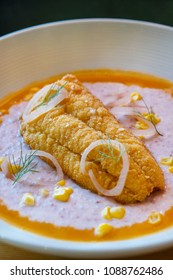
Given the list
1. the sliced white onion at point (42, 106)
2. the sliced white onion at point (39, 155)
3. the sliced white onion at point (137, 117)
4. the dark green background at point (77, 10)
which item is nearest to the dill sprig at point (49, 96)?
the sliced white onion at point (42, 106)

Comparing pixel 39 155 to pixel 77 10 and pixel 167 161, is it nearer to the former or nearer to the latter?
pixel 167 161

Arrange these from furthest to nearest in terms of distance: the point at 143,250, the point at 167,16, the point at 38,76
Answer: the point at 167,16
the point at 38,76
the point at 143,250

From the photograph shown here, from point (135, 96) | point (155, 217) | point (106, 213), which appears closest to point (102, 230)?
point (106, 213)

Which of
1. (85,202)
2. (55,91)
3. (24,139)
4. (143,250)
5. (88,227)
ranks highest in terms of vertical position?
(55,91)

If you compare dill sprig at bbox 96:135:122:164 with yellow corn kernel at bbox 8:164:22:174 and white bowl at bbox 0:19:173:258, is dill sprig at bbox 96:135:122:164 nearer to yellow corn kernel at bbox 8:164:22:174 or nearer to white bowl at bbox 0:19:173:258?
yellow corn kernel at bbox 8:164:22:174

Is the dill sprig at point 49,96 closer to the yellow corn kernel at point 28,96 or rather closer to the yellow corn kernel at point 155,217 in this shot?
the yellow corn kernel at point 28,96

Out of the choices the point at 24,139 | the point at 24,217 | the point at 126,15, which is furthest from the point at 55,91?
the point at 126,15

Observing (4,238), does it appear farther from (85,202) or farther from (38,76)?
(38,76)

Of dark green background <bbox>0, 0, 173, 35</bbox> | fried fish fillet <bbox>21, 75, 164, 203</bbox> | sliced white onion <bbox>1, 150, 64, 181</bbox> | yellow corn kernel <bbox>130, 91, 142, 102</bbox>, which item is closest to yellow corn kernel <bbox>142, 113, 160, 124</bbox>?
yellow corn kernel <bbox>130, 91, 142, 102</bbox>
